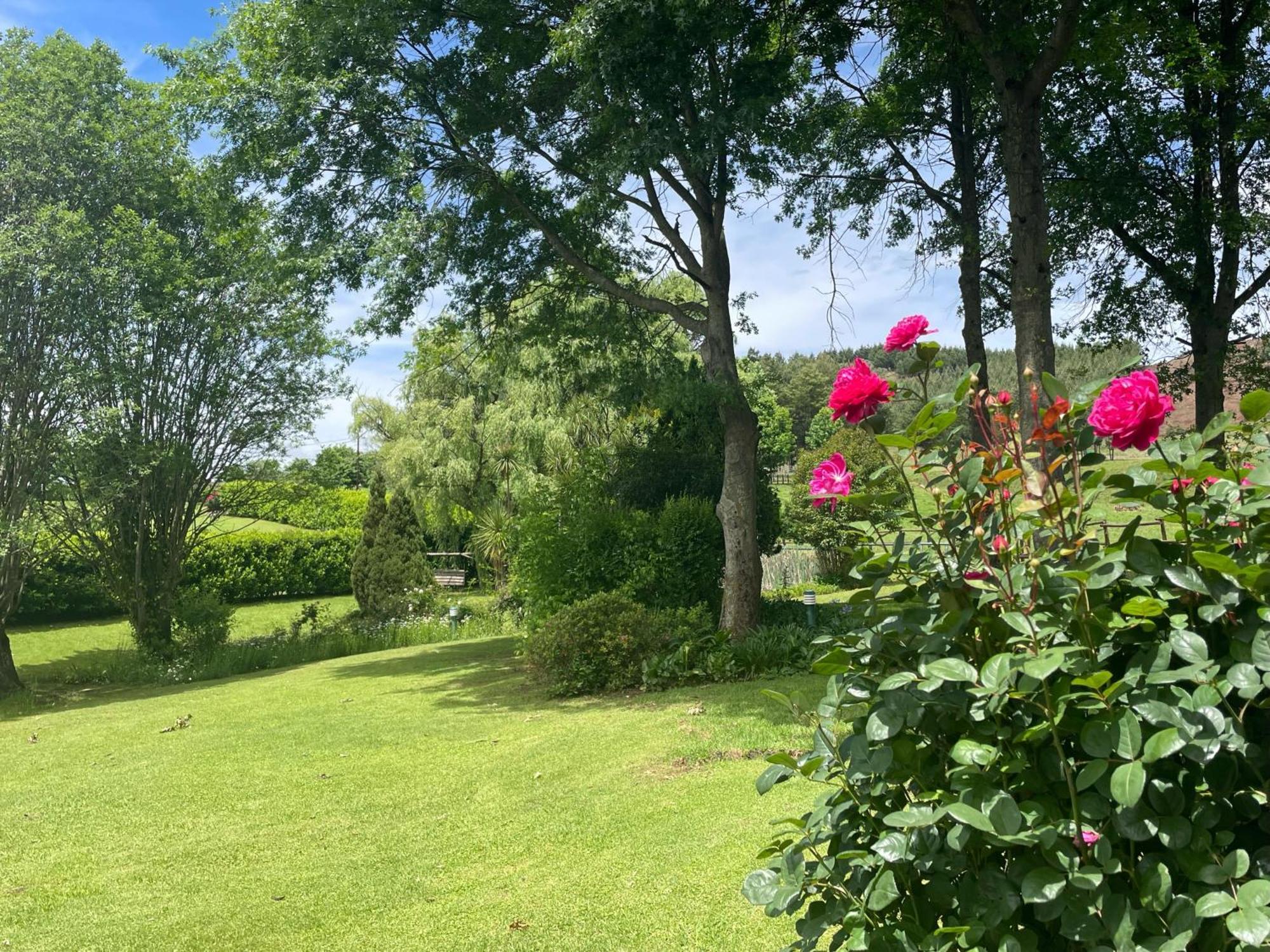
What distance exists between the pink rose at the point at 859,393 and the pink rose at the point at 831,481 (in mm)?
99

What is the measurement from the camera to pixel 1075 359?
70.0 ft

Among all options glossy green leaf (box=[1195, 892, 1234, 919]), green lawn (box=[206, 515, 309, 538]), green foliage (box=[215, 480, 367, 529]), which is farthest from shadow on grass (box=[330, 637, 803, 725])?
green lawn (box=[206, 515, 309, 538])

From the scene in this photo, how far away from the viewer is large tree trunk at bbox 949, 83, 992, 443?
12.4 m

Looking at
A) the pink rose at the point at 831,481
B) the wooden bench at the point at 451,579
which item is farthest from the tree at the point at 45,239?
the pink rose at the point at 831,481


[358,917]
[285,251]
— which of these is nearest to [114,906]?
[358,917]

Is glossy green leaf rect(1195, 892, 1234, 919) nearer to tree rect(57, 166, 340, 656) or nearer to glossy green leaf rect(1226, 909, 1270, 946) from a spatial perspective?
glossy green leaf rect(1226, 909, 1270, 946)

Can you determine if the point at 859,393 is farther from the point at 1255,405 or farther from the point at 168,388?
the point at 168,388

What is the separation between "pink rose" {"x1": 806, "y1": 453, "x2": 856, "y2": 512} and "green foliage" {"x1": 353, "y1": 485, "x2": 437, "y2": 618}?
18213mm

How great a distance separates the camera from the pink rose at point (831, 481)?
6.62ft

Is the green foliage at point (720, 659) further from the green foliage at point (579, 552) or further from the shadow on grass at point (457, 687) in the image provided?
the green foliage at point (579, 552)

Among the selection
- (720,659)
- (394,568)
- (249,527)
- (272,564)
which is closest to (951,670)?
(720,659)

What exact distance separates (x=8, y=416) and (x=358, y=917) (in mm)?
12551

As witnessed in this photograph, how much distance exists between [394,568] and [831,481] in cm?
1848

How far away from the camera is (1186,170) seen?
13.1m
